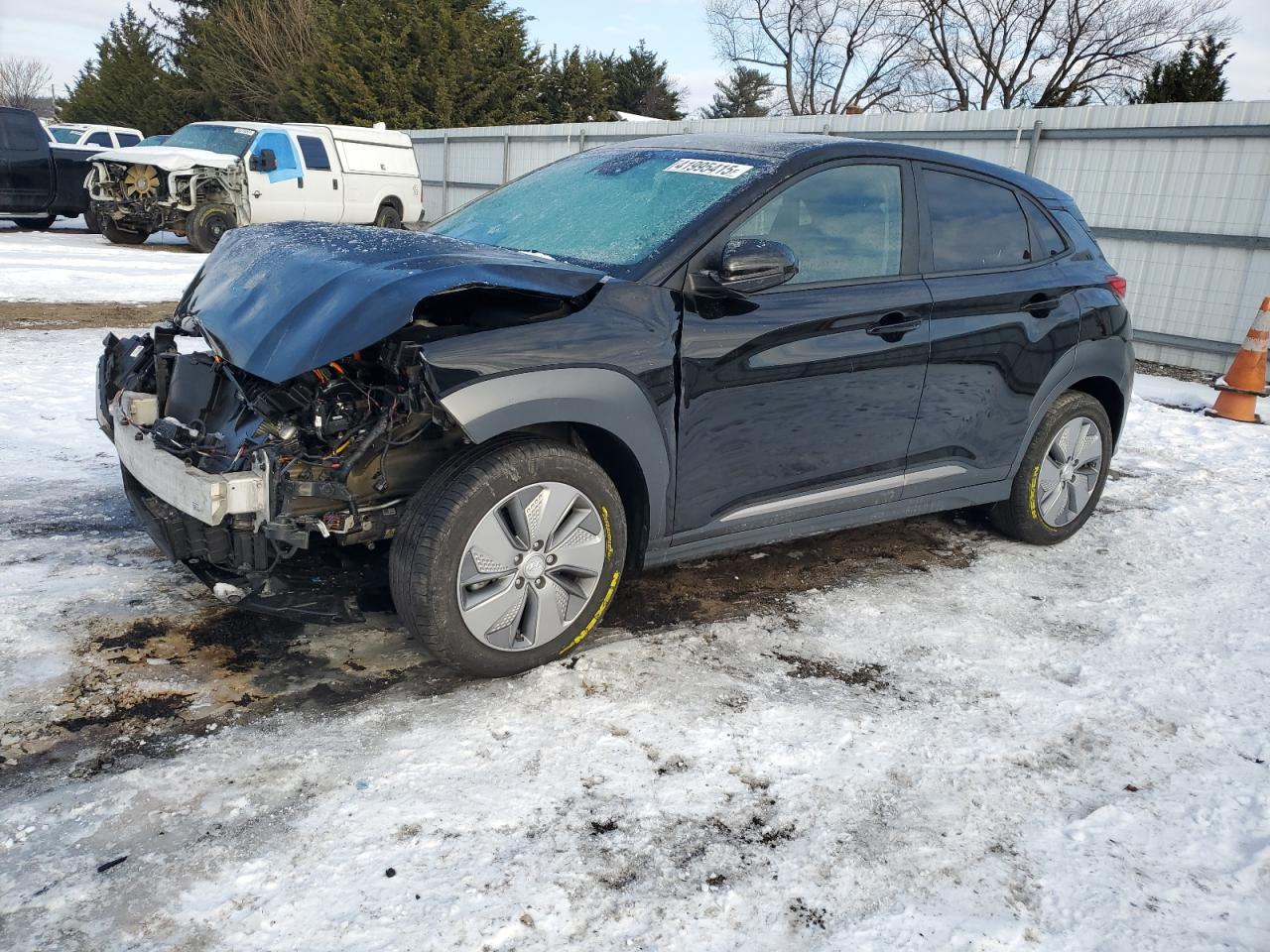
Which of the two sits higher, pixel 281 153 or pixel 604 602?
pixel 281 153

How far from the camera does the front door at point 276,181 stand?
604 inches

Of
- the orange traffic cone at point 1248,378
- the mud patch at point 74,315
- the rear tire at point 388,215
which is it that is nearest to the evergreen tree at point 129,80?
the rear tire at point 388,215

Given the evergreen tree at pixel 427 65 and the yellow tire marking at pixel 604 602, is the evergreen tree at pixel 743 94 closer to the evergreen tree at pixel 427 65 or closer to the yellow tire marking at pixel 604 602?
the evergreen tree at pixel 427 65

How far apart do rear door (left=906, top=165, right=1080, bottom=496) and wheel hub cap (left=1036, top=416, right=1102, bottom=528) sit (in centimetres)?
30

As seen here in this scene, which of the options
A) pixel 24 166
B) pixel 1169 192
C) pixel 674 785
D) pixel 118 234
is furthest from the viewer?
pixel 24 166

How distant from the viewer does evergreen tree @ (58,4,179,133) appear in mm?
40594

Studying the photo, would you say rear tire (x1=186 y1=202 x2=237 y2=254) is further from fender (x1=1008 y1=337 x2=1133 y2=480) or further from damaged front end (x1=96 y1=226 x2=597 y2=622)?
fender (x1=1008 y1=337 x2=1133 y2=480)

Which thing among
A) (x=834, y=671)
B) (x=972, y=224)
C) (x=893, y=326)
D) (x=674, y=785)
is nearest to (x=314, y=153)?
(x=972, y=224)

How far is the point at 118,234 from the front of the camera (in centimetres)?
1591

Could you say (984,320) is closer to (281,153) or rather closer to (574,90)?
(281,153)

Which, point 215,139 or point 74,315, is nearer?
point 74,315

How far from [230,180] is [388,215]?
10.4 feet

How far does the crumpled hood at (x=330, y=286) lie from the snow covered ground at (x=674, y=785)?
1031 mm

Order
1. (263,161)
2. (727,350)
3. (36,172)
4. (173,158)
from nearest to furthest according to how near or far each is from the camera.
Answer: (727,350) < (173,158) < (263,161) < (36,172)
